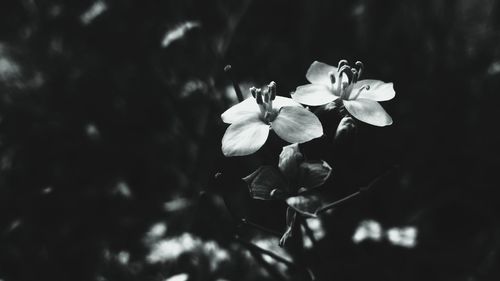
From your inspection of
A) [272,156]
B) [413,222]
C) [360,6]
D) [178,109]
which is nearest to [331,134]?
[272,156]

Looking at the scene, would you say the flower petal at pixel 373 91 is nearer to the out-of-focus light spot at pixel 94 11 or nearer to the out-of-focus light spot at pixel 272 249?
Result: the out-of-focus light spot at pixel 272 249

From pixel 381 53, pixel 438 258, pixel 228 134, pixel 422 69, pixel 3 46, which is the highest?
pixel 3 46

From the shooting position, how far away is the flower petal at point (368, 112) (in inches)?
32.6

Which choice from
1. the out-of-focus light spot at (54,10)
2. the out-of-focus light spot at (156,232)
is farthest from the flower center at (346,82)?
the out-of-focus light spot at (54,10)

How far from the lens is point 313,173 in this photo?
0.81 meters

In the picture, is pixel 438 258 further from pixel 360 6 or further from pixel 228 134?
pixel 360 6

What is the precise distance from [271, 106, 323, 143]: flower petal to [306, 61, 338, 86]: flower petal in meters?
0.15

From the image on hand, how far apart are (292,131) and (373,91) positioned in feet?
0.78

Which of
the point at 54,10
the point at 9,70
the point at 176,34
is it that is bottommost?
the point at 176,34

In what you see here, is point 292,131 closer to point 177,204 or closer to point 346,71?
point 346,71

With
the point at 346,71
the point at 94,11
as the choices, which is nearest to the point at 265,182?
the point at 346,71

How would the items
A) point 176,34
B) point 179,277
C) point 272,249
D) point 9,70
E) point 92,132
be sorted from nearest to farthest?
point 179,277 → point 272,249 → point 176,34 → point 92,132 → point 9,70

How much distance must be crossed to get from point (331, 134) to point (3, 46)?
1.13 meters

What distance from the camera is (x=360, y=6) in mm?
1632
